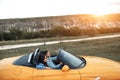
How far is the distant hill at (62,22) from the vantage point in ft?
349

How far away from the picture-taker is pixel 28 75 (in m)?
6.64

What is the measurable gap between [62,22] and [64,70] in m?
113

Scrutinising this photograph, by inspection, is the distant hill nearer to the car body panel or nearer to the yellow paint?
the car body panel

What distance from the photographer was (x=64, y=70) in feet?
21.7

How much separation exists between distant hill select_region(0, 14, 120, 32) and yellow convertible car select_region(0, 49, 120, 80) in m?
95.4

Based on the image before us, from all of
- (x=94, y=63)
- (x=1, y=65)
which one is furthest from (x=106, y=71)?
(x=1, y=65)

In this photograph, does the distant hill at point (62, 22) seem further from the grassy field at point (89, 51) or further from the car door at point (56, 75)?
the car door at point (56, 75)

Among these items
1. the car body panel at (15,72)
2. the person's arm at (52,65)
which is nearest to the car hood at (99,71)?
the person's arm at (52,65)

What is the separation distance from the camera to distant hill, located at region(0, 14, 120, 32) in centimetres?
10629

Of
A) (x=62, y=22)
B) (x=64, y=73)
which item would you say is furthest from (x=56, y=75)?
(x=62, y=22)

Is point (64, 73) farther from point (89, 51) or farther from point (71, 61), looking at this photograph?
point (89, 51)

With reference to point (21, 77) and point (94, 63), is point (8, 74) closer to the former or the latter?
point (21, 77)

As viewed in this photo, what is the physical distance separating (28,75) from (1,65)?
39.0 inches

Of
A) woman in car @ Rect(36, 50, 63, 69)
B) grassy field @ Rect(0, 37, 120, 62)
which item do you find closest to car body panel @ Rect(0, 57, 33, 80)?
woman in car @ Rect(36, 50, 63, 69)
